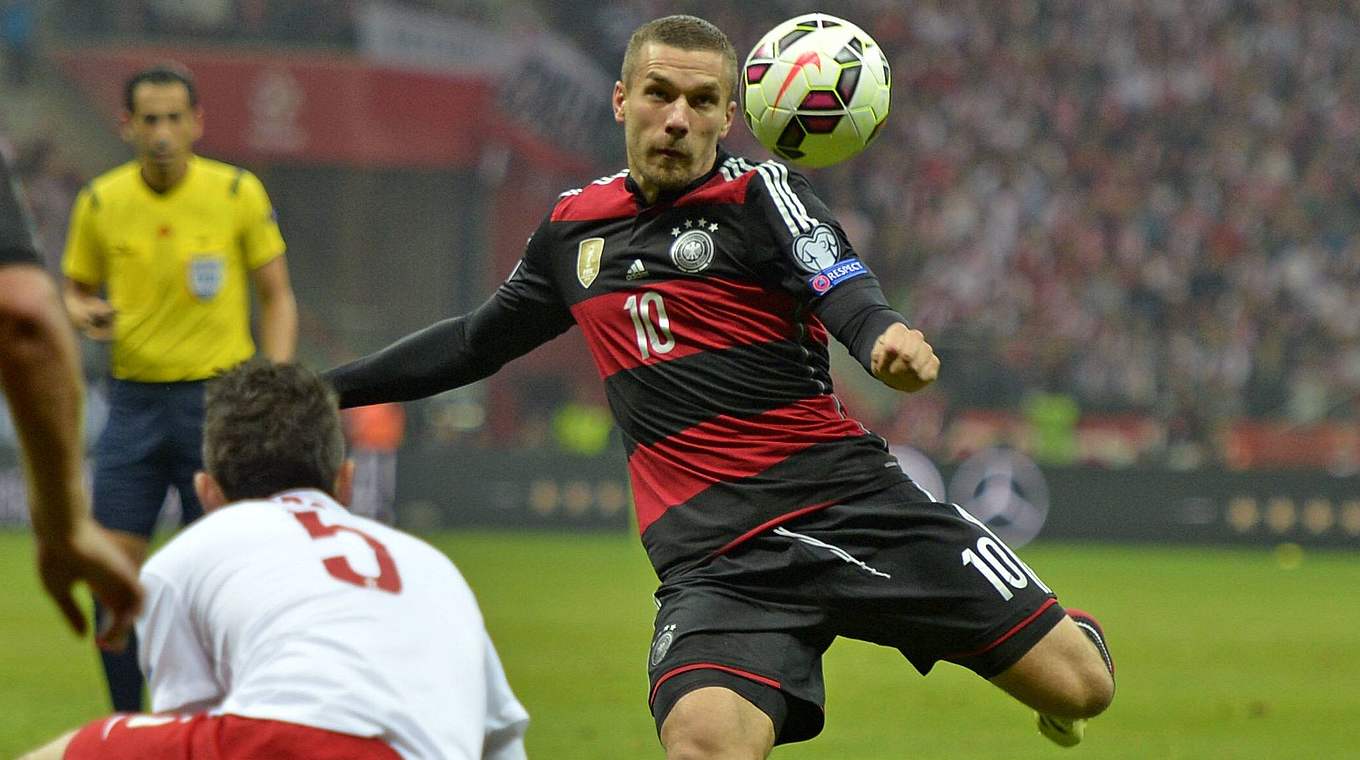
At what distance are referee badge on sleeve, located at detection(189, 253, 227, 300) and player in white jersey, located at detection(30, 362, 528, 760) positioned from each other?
4.19 meters

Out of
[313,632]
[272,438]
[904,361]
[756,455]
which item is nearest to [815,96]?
[756,455]

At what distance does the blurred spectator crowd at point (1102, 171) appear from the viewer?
23.0 m

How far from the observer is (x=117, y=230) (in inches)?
298

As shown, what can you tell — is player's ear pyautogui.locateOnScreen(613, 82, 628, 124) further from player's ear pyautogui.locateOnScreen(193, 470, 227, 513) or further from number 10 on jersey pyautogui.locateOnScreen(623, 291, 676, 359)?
player's ear pyautogui.locateOnScreen(193, 470, 227, 513)

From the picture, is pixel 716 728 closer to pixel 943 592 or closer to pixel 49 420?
pixel 943 592

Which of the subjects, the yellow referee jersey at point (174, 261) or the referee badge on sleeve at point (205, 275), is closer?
the yellow referee jersey at point (174, 261)

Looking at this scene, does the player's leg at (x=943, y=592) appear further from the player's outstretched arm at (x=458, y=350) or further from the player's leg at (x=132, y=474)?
the player's leg at (x=132, y=474)

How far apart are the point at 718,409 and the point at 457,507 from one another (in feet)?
47.8

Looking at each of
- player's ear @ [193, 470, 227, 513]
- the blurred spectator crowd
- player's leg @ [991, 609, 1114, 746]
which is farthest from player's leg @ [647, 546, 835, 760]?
the blurred spectator crowd

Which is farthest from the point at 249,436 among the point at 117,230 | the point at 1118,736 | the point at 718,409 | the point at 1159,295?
the point at 1159,295

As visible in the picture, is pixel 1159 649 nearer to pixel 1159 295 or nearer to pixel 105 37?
pixel 1159 295

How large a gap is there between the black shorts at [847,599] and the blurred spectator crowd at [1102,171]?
54.2 feet

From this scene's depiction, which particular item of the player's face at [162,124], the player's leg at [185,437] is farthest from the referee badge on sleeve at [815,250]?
the player's face at [162,124]

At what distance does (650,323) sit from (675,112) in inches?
22.7
